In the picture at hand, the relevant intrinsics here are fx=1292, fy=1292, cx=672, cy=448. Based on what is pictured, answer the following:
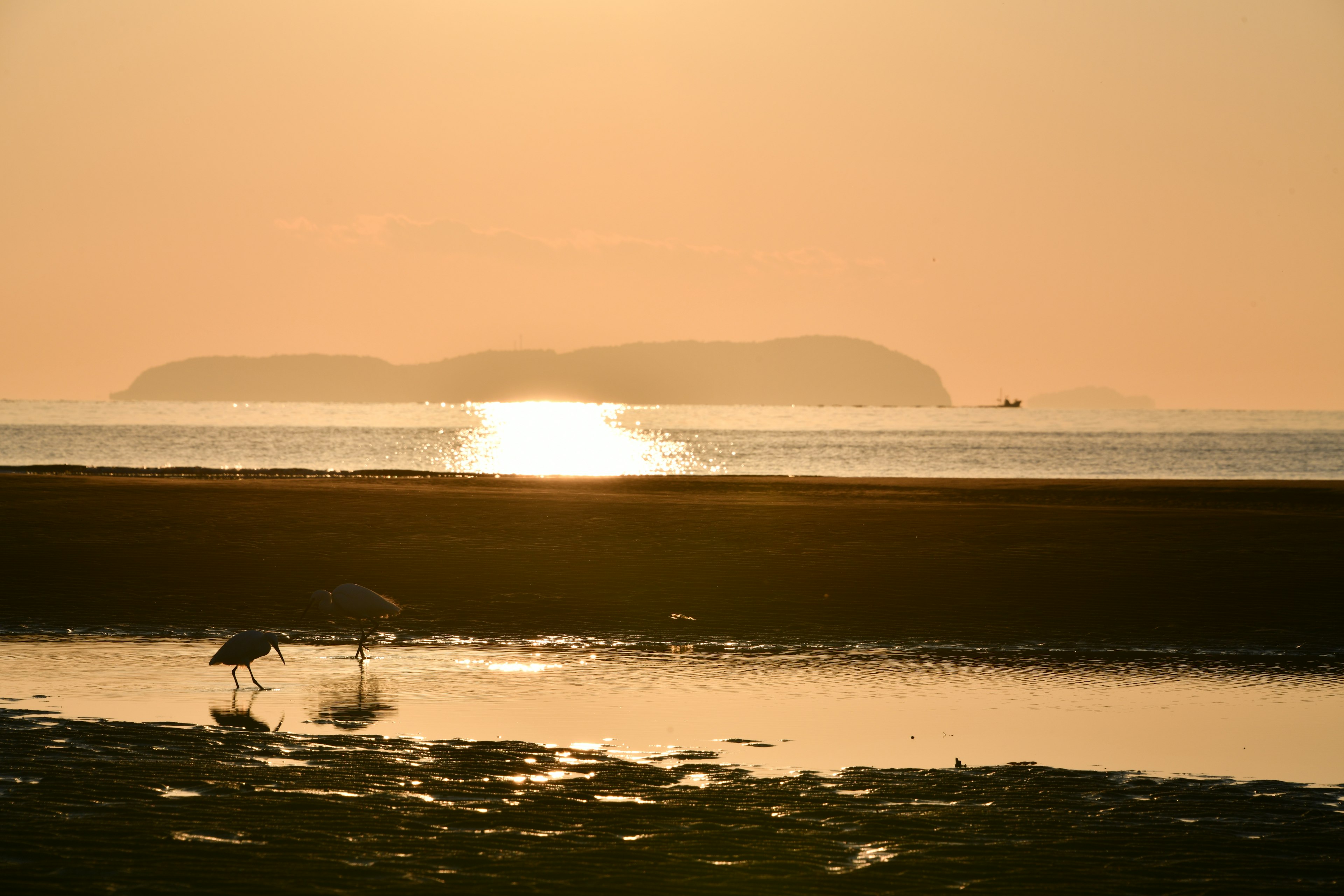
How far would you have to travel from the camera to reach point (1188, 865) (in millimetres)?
8227

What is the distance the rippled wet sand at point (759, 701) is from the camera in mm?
11461

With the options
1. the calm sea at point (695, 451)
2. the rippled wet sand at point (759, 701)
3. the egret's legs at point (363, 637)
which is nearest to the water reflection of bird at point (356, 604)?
the egret's legs at point (363, 637)

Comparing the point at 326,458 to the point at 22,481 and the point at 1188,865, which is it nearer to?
the point at 22,481

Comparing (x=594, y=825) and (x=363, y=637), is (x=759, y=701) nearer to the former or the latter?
(x=594, y=825)

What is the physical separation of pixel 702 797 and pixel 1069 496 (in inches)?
1416

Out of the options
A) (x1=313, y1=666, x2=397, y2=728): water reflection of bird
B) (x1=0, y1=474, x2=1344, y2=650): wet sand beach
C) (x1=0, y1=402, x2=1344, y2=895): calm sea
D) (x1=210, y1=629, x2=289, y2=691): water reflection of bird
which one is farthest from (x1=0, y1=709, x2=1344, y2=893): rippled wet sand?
(x1=0, y1=474, x2=1344, y2=650): wet sand beach

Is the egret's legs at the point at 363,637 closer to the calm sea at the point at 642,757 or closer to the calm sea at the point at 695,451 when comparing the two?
the calm sea at the point at 642,757

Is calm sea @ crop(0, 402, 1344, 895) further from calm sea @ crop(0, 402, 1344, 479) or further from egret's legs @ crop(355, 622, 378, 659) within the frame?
calm sea @ crop(0, 402, 1344, 479)

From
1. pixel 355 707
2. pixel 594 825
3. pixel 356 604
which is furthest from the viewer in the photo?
pixel 356 604

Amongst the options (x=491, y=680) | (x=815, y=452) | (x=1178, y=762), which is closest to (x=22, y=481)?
(x=491, y=680)

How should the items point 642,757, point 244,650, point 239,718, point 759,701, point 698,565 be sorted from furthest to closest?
point 698,565, point 244,650, point 759,701, point 239,718, point 642,757

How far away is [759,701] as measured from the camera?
13664mm

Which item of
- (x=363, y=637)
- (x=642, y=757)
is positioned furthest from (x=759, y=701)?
(x=363, y=637)

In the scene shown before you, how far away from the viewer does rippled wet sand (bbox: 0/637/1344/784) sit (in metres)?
11.5
